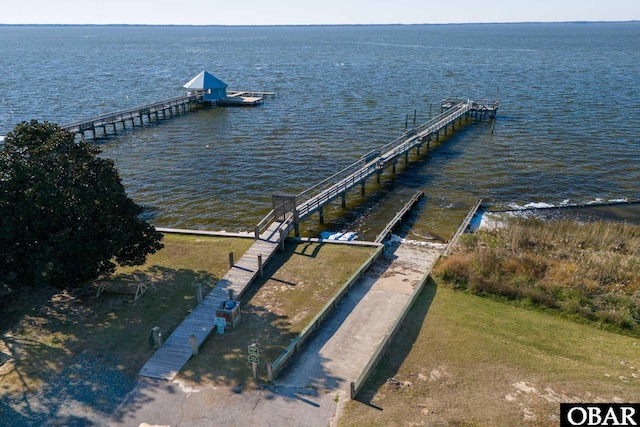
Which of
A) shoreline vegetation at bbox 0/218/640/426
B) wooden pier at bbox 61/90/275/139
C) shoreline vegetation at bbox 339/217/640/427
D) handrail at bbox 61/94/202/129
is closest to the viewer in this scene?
shoreline vegetation at bbox 339/217/640/427

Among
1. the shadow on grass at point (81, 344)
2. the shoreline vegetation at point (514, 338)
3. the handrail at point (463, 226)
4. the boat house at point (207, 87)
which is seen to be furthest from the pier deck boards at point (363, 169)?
the boat house at point (207, 87)

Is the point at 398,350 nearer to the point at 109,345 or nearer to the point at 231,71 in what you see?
the point at 109,345

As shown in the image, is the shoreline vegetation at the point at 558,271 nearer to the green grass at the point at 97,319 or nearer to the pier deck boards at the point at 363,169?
the pier deck boards at the point at 363,169

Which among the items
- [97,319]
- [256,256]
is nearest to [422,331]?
[256,256]

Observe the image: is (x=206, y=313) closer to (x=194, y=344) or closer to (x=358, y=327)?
(x=194, y=344)

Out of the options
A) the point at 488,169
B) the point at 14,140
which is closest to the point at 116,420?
the point at 14,140

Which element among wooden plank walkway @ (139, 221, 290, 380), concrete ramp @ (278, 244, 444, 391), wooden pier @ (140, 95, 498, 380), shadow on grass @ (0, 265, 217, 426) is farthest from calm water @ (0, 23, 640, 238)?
shadow on grass @ (0, 265, 217, 426)

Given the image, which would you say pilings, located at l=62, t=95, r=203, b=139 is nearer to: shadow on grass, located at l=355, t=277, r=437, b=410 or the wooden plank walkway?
the wooden plank walkway

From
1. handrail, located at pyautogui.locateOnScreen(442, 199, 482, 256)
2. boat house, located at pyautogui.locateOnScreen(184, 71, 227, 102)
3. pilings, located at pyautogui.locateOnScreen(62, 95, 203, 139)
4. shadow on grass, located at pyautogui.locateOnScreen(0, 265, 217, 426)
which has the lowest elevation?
shadow on grass, located at pyautogui.locateOnScreen(0, 265, 217, 426)
